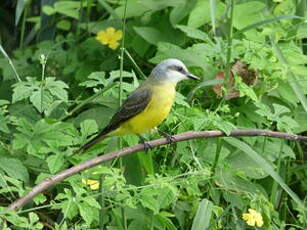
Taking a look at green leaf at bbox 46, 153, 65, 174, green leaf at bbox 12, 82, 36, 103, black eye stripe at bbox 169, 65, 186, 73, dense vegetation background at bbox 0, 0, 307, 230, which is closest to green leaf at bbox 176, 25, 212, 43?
dense vegetation background at bbox 0, 0, 307, 230

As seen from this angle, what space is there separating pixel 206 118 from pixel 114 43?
142cm

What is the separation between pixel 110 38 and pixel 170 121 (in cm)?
121

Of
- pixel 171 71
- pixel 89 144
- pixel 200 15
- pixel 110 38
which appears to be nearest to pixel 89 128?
pixel 89 144

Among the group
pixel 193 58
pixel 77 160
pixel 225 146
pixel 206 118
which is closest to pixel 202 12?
pixel 193 58

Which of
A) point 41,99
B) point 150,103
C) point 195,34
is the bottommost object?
point 150,103

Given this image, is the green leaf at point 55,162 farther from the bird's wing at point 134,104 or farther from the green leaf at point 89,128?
the bird's wing at point 134,104

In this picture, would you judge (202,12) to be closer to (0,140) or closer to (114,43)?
(114,43)

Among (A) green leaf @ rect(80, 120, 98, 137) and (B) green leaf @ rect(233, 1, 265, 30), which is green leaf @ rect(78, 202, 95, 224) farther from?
(B) green leaf @ rect(233, 1, 265, 30)

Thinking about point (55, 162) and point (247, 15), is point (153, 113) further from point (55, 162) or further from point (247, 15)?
point (247, 15)

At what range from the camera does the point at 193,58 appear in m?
4.06

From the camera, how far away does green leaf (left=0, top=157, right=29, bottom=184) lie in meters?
3.30

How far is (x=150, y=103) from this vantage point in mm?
3613

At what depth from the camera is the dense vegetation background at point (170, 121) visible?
10.5 ft

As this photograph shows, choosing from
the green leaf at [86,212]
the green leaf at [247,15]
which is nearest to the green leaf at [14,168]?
the green leaf at [86,212]
